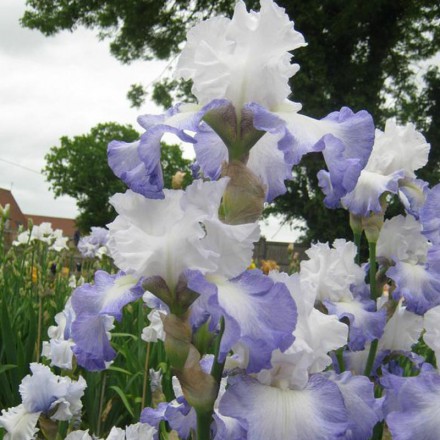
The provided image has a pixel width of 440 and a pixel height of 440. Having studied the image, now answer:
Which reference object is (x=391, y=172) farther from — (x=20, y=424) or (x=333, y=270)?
(x=20, y=424)

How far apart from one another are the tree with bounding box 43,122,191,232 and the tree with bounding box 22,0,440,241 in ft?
46.6

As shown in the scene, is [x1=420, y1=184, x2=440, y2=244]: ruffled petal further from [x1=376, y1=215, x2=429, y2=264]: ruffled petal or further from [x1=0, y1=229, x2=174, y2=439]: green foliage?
[x1=0, y1=229, x2=174, y2=439]: green foliage

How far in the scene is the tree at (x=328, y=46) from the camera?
1364 centimetres

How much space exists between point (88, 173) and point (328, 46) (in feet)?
58.7

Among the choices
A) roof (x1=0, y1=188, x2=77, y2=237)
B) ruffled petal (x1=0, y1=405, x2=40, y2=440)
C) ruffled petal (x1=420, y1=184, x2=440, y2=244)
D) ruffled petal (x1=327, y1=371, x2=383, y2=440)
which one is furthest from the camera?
roof (x1=0, y1=188, x2=77, y2=237)

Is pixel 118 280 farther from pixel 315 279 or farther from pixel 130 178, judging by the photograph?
pixel 315 279

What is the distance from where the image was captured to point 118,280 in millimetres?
844

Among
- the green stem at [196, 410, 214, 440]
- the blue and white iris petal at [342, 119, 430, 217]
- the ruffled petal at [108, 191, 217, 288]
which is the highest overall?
the blue and white iris petal at [342, 119, 430, 217]

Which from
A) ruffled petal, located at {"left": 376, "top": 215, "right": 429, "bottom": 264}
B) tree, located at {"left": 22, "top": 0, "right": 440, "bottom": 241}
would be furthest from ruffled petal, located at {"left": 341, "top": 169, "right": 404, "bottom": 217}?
tree, located at {"left": 22, "top": 0, "right": 440, "bottom": 241}

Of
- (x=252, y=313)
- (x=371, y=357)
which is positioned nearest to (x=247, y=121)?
(x=252, y=313)

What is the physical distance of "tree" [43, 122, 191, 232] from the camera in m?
29.4

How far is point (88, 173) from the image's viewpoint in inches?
1169

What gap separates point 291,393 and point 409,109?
14.7 metres

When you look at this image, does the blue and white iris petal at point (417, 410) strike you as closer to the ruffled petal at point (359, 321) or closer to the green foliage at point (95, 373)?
the ruffled petal at point (359, 321)
